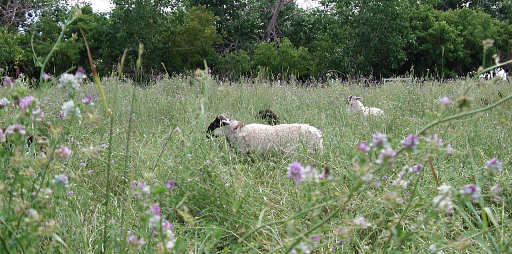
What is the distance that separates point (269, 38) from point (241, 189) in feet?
61.8

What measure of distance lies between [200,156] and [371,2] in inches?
620

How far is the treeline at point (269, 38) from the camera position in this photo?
52.1 feet

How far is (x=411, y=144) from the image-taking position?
0.79 metres

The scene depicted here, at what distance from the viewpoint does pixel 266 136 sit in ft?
10.0

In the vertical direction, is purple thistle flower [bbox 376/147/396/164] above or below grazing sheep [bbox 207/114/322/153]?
above

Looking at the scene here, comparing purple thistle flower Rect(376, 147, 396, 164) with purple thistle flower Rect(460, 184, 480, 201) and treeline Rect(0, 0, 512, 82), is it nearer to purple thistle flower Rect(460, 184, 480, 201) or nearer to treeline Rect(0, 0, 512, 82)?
purple thistle flower Rect(460, 184, 480, 201)

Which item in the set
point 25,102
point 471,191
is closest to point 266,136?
point 25,102

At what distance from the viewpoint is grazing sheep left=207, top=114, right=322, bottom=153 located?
9.73ft

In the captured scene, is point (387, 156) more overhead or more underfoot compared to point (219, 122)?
more overhead

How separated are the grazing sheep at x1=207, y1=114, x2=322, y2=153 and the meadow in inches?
4.4

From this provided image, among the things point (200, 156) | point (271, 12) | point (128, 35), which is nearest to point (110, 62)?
point (128, 35)

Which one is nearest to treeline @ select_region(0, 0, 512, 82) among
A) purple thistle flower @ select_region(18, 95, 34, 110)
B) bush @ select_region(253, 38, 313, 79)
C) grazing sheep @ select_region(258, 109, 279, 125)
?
bush @ select_region(253, 38, 313, 79)

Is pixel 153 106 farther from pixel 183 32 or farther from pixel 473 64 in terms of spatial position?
pixel 473 64

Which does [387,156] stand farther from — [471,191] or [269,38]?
[269,38]
